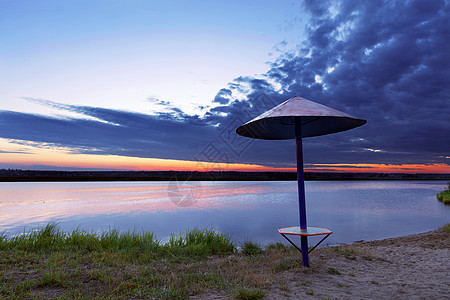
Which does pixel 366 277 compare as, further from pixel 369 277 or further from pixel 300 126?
pixel 300 126

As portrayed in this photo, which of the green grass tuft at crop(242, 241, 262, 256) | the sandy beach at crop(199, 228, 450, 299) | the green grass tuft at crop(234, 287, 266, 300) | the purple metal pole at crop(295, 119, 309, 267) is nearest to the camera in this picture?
the green grass tuft at crop(234, 287, 266, 300)

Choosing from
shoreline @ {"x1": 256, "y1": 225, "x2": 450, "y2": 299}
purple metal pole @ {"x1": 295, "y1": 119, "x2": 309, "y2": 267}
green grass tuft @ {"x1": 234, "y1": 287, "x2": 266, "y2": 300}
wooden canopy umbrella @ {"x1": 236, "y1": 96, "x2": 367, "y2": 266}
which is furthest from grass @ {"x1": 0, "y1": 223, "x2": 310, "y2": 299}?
wooden canopy umbrella @ {"x1": 236, "y1": 96, "x2": 367, "y2": 266}

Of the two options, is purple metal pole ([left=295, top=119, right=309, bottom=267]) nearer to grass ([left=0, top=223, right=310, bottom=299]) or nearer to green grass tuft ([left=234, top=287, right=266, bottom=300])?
grass ([left=0, top=223, right=310, bottom=299])

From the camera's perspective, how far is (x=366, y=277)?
4.91 m

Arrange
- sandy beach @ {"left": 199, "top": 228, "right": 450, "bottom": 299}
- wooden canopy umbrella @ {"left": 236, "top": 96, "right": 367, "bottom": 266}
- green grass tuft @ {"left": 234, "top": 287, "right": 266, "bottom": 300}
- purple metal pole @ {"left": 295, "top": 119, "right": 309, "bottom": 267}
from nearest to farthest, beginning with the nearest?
green grass tuft @ {"left": 234, "top": 287, "right": 266, "bottom": 300} → sandy beach @ {"left": 199, "top": 228, "right": 450, "bottom": 299} → wooden canopy umbrella @ {"left": 236, "top": 96, "right": 367, "bottom": 266} → purple metal pole @ {"left": 295, "top": 119, "right": 309, "bottom": 267}

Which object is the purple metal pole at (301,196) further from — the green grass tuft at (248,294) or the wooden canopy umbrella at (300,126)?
the green grass tuft at (248,294)

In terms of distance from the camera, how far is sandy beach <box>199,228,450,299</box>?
396cm

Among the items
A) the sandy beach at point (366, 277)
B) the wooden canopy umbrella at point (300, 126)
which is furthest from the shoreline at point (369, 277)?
the wooden canopy umbrella at point (300, 126)

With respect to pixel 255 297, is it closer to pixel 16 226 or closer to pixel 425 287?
pixel 425 287

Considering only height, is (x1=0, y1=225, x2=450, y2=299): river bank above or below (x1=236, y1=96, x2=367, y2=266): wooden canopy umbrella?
below

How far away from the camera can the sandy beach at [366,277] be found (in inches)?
156

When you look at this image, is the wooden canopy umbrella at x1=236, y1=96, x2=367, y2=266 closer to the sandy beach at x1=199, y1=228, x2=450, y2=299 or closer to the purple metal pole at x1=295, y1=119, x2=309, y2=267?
the purple metal pole at x1=295, y1=119, x2=309, y2=267

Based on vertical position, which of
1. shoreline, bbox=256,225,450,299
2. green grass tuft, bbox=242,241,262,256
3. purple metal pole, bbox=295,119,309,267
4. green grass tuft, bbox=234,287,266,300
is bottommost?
green grass tuft, bbox=242,241,262,256

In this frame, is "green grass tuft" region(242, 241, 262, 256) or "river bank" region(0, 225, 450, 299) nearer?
"river bank" region(0, 225, 450, 299)
